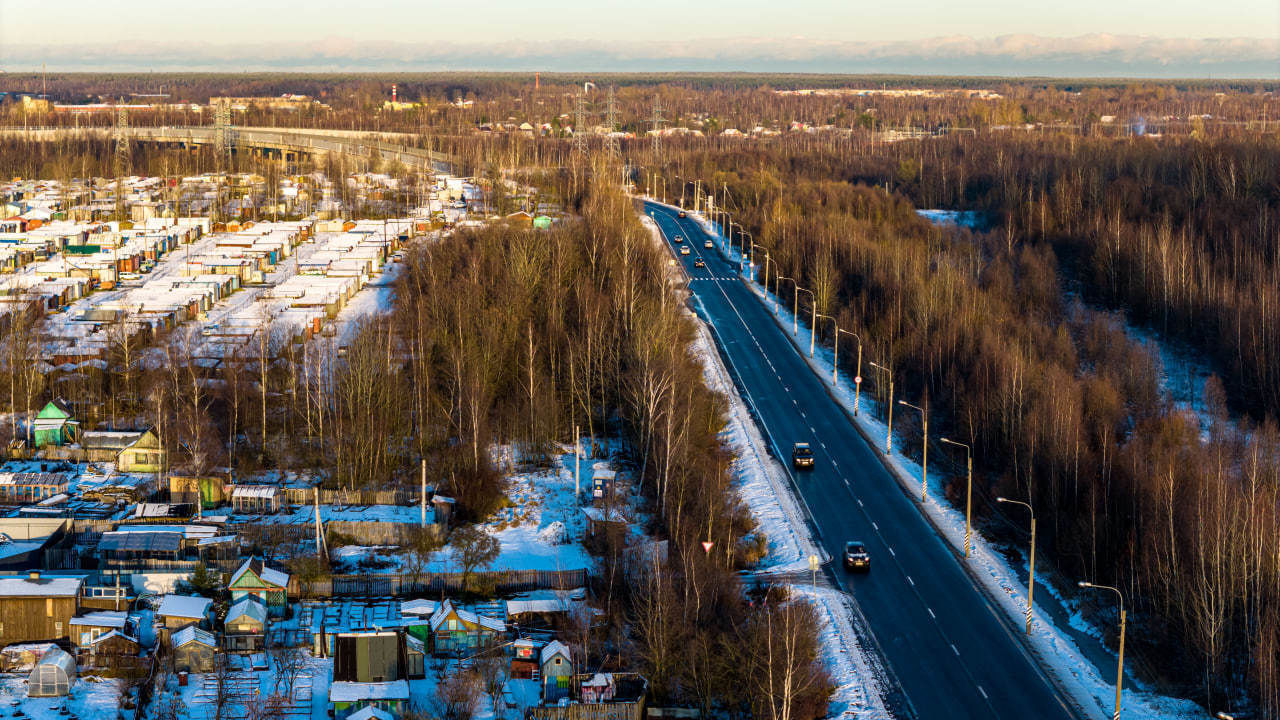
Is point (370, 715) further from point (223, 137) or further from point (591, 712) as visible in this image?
point (223, 137)

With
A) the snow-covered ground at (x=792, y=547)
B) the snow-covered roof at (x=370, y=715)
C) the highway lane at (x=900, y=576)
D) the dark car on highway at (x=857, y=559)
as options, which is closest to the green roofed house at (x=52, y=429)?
the snow-covered ground at (x=792, y=547)

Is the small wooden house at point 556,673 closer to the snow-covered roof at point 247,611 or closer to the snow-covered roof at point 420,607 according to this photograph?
the snow-covered roof at point 420,607

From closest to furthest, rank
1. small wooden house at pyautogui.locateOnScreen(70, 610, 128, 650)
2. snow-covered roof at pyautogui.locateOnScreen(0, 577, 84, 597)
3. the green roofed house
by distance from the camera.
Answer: small wooden house at pyautogui.locateOnScreen(70, 610, 128, 650), snow-covered roof at pyautogui.locateOnScreen(0, 577, 84, 597), the green roofed house

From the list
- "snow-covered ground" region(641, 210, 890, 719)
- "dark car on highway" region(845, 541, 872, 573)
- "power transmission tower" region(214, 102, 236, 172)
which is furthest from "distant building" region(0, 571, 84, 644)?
"power transmission tower" region(214, 102, 236, 172)

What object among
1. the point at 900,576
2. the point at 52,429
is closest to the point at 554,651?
the point at 900,576

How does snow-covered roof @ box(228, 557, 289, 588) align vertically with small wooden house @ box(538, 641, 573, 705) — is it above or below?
above

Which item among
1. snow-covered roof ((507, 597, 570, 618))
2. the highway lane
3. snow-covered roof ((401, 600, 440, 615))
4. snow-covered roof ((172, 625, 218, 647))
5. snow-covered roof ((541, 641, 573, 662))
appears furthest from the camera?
snow-covered roof ((507, 597, 570, 618))

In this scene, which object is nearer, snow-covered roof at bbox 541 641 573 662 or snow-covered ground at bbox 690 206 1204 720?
snow-covered ground at bbox 690 206 1204 720

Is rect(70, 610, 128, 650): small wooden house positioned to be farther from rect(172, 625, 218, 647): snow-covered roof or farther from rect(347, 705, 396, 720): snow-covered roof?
rect(347, 705, 396, 720): snow-covered roof
